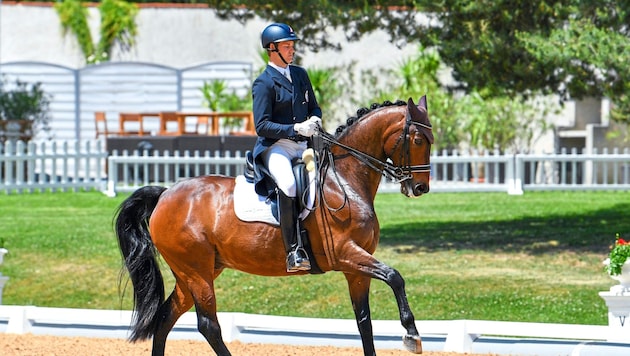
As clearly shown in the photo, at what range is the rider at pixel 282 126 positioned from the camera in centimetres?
826

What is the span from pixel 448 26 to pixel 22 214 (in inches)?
312

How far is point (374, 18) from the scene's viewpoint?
17172 millimetres

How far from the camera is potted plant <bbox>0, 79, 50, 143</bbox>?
1053 inches

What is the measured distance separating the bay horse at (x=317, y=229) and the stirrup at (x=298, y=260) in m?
0.13

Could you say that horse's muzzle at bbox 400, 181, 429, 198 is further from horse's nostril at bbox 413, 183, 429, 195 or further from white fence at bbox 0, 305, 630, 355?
white fence at bbox 0, 305, 630, 355

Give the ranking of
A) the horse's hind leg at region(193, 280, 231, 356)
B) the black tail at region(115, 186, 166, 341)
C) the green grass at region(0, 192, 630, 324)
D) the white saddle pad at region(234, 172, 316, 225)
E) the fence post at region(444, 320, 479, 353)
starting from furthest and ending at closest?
1. the green grass at region(0, 192, 630, 324)
2. the fence post at region(444, 320, 479, 353)
3. the black tail at region(115, 186, 166, 341)
4. the horse's hind leg at region(193, 280, 231, 356)
5. the white saddle pad at region(234, 172, 316, 225)

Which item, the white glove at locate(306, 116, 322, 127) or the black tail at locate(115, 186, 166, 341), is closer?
the white glove at locate(306, 116, 322, 127)

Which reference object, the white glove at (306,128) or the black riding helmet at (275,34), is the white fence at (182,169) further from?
the white glove at (306,128)

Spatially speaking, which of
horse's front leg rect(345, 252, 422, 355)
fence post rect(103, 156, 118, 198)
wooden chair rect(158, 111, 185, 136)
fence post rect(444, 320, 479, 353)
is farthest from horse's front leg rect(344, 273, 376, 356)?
wooden chair rect(158, 111, 185, 136)

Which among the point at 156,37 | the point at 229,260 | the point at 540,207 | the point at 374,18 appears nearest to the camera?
the point at 229,260

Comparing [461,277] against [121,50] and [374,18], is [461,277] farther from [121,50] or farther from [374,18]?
[121,50]

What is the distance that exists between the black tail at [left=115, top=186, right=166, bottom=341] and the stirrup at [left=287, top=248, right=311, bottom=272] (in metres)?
1.40

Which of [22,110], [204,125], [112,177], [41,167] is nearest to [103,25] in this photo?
[204,125]

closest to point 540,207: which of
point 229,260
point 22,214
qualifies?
point 22,214
